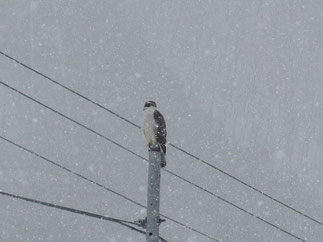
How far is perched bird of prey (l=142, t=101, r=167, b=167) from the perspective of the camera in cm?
641

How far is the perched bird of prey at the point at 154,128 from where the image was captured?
6406mm

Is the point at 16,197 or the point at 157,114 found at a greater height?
the point at 157,114

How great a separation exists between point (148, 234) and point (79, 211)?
0.78m

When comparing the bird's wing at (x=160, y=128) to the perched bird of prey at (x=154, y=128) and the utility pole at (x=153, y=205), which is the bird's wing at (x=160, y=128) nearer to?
the perched bird of prey at (x=154, y=128)

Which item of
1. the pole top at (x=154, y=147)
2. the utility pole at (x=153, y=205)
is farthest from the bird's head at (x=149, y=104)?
the utility pole at (x=153, y=205)

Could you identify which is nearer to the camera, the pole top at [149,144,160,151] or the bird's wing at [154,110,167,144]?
the pole top at [149,144,160,151]

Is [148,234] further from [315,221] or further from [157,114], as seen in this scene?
[315,221]

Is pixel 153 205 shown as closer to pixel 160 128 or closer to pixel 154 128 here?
pixel 154 128

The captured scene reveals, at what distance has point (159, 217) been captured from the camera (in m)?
5.92

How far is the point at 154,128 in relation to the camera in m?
6.91

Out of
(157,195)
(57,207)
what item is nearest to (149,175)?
(157,195)

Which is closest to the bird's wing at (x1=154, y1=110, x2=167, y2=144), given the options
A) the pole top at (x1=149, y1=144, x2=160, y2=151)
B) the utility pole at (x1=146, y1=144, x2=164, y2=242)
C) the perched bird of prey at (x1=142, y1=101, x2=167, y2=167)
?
the perched bird of prey at (x1=142, y1=101, x2=167, y2=167)

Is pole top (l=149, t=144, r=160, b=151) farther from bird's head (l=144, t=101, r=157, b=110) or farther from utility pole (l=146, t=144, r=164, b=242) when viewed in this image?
bird's head (l=144, t=101, r=157, b=110)

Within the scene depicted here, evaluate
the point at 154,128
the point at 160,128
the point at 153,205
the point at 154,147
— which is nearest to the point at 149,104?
the point at 160,128
